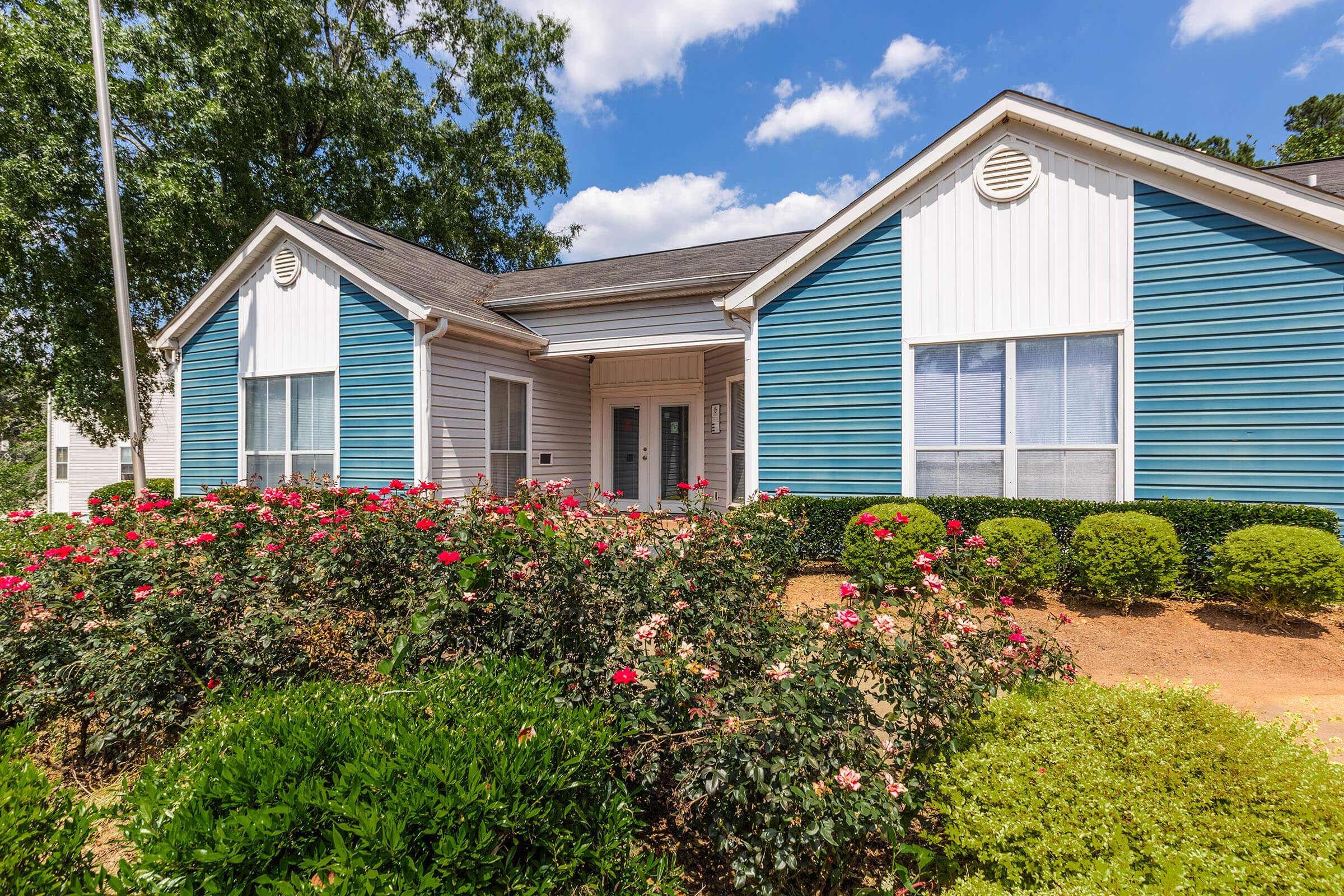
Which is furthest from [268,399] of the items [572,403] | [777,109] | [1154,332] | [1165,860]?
[777,109]

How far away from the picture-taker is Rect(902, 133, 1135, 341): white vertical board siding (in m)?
6.41

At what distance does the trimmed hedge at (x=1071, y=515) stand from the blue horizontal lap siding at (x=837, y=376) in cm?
46

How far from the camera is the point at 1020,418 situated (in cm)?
664

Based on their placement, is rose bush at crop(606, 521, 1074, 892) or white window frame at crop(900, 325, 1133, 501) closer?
rose bush at crop(606, 521, 1074, 892)

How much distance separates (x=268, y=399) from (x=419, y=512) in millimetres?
8007

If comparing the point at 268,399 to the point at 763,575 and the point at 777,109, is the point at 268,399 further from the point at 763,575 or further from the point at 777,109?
the point at 777,109

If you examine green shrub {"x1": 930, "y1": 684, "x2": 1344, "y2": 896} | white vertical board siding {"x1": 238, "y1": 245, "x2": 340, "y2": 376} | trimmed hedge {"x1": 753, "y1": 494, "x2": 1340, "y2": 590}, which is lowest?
green shrub {"x1": 930, "y1": 684, "x2": 1344, "y2": 896}

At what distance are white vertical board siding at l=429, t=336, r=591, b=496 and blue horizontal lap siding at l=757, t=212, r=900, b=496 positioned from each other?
455 centimetres

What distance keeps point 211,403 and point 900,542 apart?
38.0 ft

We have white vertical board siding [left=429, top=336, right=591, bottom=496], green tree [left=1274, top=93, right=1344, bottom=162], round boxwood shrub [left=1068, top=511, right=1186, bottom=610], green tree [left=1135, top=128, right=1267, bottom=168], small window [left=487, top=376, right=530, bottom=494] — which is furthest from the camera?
green tree [left=1135, top=128, right=1267, bottom=168]

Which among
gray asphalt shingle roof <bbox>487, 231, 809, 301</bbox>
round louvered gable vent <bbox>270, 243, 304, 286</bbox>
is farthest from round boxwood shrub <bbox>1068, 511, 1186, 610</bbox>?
round louvered gable vent <bbox>270, 243, 304, 286</bbox>

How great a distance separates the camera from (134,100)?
1305cm

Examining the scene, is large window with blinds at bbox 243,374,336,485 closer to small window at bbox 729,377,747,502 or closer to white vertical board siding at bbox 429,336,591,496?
white vertical board siding at bbox 429,336,591,496

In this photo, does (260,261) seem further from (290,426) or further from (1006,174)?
(1006,174)
